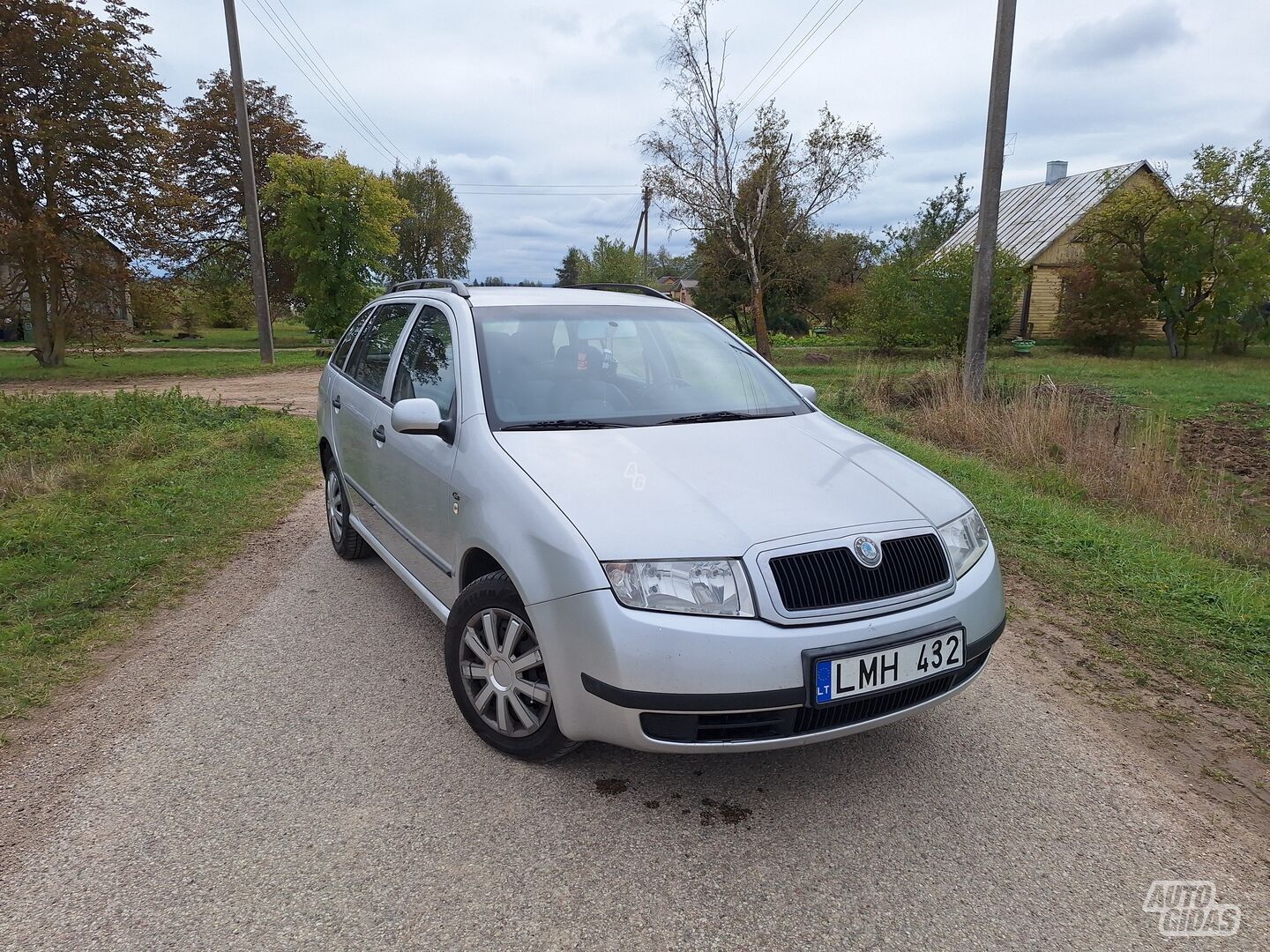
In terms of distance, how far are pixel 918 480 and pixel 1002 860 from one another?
135 cm

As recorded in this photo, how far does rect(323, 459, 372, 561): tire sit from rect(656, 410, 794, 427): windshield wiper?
2.51 meters

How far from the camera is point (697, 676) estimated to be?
2.33 meters

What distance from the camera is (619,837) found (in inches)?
99.0

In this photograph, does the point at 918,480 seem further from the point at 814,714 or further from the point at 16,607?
the point at 16,607

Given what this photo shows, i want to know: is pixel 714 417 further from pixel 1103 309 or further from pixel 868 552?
pixel 1103 309

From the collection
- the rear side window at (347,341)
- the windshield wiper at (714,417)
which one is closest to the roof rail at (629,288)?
the windshield wiper at (714,417)

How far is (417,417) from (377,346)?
165 centimetres

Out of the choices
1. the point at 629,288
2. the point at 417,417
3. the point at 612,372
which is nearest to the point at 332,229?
the point at 629,288

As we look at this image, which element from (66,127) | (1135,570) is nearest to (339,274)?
(66,127)

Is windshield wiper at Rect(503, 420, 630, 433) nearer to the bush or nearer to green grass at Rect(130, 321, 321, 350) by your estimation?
green grass at Rect(130, 321, 321, 350)

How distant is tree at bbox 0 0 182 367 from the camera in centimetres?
1764

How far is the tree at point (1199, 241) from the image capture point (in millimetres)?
24297

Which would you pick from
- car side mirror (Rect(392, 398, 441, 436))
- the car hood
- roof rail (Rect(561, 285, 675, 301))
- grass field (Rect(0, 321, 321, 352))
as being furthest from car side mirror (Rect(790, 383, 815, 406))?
grass field (Rect(0, 321, 321, 352))

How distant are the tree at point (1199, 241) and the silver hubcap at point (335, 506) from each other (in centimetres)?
2817
